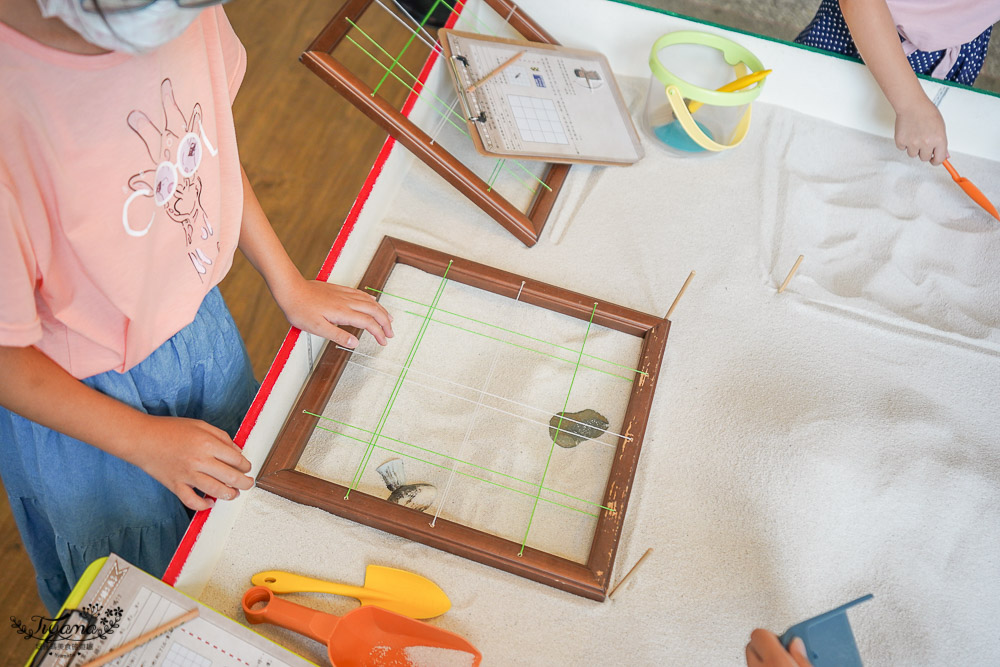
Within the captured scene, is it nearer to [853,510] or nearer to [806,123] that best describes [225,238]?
[853,510]

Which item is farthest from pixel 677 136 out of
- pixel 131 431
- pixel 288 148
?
pixel 288 148

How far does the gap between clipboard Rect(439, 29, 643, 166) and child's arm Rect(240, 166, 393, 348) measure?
1.02 feet

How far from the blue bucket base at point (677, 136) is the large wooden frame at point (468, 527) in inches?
14.9

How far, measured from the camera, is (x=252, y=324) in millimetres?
1715

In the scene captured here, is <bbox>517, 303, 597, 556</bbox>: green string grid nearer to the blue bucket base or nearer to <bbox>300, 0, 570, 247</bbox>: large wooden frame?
<bbox>300, 0, 570, 247</bbox>: large wooden frame

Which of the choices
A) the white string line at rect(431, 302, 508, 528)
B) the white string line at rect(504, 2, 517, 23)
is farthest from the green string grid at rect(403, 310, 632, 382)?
the white string line at rect(504, 2, 517, 23)

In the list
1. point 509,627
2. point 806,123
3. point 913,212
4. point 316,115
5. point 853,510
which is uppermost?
point 316,115

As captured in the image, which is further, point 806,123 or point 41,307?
point 806,123

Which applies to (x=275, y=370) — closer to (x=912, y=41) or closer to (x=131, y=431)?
(x=131, y=431)

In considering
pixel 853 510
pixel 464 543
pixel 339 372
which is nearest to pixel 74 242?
pixel 339 372

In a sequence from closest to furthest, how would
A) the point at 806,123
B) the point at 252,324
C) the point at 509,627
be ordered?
the point at 509,627
the point at 806,123
the point at 252,324

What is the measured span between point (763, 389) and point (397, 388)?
0.47 metres

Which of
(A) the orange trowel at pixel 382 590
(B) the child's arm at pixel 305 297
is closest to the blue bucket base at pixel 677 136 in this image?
(B) the child's arm at pixel 305 297

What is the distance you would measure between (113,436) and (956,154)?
1.36m
